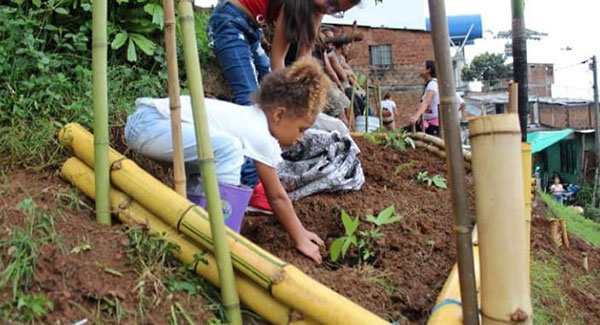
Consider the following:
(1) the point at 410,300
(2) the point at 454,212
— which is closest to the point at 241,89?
(1) the point at 410,300

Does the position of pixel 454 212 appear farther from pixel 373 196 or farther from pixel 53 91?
pixel 53 91

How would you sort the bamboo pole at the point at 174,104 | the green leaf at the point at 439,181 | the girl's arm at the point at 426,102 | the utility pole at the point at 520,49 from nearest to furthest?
1. the bamboo pole at the point at 174,104
2. the utility pole at the point at 520,49
3. the green leaf at the point at 439,181
4. the girl's arm at the point at 426,102

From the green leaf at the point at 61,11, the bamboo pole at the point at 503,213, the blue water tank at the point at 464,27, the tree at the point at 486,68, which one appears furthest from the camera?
the tree at the point at 486,68

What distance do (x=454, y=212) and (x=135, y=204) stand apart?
3.60 feet

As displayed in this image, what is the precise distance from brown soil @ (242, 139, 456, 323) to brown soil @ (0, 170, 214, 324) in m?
0.63

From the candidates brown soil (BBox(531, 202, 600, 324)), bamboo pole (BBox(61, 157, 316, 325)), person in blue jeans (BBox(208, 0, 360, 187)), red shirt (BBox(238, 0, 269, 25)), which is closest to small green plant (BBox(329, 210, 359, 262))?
person in blue jeans (BBox(208, 0, 360, 187))

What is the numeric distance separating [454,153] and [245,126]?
0.92 m

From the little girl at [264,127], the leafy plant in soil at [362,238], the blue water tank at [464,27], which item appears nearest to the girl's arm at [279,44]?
the little girl at [264,127]

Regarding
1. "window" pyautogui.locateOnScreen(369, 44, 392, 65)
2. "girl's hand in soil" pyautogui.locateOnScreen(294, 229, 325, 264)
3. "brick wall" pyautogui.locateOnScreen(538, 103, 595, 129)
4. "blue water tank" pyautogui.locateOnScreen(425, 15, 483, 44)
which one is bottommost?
"brick wall" pyautogui.locateOnScreen(538, 103, 595, 129)

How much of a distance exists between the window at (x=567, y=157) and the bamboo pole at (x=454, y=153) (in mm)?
21928

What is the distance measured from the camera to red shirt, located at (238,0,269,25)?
3.10 meters

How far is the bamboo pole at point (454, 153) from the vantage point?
162cm

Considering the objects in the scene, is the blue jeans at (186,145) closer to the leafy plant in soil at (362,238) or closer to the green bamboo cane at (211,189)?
the green bamboo cane at (211,189)

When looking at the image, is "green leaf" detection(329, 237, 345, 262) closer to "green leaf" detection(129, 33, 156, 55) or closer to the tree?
"green leaf" detection(129, 33, 156, 55)
